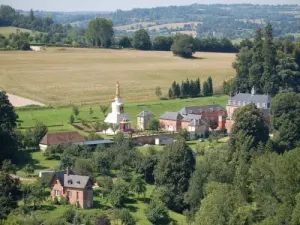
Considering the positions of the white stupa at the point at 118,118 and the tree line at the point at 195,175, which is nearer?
the tree line at the point at 195,175

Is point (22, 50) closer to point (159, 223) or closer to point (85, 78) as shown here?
point (85, 78)

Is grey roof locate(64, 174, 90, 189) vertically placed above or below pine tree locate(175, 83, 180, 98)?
below

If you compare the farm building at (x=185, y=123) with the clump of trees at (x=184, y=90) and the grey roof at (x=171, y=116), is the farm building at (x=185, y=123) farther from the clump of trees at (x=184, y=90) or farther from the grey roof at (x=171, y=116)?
the clump of trees at (x=184, y=90)

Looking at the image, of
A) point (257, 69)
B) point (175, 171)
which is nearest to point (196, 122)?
point (175, 171)

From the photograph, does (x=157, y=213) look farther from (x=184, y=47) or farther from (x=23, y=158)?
(x=184, y=47)

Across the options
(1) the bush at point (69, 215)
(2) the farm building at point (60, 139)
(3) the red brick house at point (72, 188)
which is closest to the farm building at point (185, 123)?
(2) the farm building at point (60, 139)

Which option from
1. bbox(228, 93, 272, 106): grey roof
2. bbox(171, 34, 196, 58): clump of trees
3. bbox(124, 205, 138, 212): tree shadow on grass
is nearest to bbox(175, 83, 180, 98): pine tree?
bbox(228, 93, 272, 106): grey roof

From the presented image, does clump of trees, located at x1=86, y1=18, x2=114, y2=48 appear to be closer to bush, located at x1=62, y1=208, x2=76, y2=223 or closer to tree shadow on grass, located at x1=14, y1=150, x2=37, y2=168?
tree shadow on grass, located at x1=14, y1=150, x2=37, y2=168
